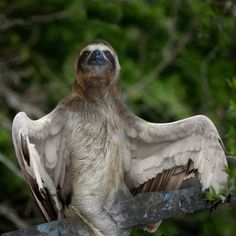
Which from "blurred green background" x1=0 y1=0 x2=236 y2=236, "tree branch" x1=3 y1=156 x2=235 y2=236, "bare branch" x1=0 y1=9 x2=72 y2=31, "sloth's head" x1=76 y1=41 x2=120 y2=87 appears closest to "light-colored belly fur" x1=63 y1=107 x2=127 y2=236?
"sloth's head" x1=76 y1=41 x2=120 y2=87

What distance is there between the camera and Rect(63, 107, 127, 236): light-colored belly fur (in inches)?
244

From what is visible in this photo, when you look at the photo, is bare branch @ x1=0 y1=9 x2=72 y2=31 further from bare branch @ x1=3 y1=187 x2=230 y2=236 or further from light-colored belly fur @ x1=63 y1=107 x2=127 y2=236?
bare branch @ x1=3 y1=187 x2=230 y2=236

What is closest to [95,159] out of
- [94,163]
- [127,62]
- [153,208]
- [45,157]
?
[94,163]

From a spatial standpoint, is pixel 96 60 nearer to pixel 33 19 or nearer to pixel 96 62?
pixel 96 62

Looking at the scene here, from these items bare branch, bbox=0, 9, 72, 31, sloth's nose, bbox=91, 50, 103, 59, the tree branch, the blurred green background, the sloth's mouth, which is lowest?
the blurred green background

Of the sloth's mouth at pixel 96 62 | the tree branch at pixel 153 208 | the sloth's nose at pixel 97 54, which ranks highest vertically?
the sloth's nose at pixel 97 54

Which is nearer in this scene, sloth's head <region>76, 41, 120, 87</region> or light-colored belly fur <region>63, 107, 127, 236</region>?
light-colored belly fur <region>63, 107, 127, 236</region>

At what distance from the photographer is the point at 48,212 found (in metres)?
6.12

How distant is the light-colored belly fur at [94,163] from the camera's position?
620cm

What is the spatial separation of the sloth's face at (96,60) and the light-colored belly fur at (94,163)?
320 mm

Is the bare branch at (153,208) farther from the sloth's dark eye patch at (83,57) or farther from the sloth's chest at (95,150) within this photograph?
the sloth's dark eye patch at (83,57)

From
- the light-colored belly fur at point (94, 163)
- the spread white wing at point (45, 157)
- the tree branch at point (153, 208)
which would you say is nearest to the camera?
the tree branch at point (153, 208)

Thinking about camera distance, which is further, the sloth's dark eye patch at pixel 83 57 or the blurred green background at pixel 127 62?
the blurred green background at pixel 127 62

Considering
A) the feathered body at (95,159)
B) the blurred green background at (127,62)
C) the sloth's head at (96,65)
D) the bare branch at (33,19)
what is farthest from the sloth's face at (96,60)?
the bare branch at (33,19)
